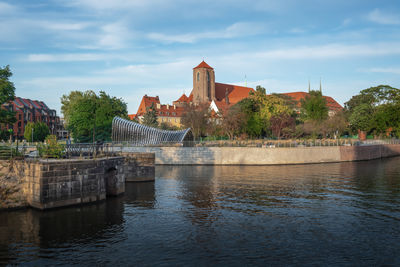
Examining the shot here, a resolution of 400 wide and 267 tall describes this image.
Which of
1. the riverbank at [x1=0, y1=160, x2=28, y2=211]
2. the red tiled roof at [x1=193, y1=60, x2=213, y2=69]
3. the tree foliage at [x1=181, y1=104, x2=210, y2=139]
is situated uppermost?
the red tiled roof at [x1=193, y1=60, x2=213, y2=69]

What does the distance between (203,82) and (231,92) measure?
70.2ft

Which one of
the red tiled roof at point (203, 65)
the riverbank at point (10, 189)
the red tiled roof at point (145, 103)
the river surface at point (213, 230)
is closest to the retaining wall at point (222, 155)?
the river surface at point (213, 230)

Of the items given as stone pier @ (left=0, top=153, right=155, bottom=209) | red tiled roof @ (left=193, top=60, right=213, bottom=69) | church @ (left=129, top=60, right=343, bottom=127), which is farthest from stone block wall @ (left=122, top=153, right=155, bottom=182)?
red tiled roof @ (left=193, top=60, right=213, bottom=69)

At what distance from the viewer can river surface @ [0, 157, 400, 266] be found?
38.5 ft

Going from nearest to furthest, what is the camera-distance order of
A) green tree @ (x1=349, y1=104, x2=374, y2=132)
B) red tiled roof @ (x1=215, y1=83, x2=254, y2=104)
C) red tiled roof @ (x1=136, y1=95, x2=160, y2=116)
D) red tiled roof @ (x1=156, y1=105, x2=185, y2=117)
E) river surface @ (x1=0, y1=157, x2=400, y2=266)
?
river surface @ (x1=0, y1=157, x2=400, y2=266), green tree @ (x1=349, y1=104, x2=374, y2=132), red tiled roof @ (x1=156, y1=105, x2=185, y2=117), red tiled roof @ (x1=136, y1=95, x2=160, y2=116), red tiled roof @ (x1=215, y1=83, x2=254, y2=104)

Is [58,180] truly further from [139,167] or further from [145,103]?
[145,103]

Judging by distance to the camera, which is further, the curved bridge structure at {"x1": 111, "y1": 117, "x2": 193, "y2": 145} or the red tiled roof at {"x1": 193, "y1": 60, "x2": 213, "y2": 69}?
the red tiled roof at {"x1": 193, "y1": 60, "x2": 213, "y2": 69}

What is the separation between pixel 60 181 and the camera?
1738cm

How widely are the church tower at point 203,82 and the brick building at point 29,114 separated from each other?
56377 millimetres

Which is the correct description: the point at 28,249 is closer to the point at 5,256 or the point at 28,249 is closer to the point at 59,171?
the point at 5,256

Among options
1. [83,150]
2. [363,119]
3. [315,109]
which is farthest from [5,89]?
[363,119]

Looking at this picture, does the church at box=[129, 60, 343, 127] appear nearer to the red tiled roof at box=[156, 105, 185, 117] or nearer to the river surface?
the red tiled roof at box=[156, 105, 185, 117]

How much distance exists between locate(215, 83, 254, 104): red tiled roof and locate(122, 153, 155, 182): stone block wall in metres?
112

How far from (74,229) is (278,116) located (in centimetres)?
6316
